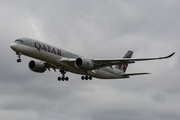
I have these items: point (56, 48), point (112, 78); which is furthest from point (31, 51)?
point (112, 78)

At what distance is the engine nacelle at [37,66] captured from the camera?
45.3 meters

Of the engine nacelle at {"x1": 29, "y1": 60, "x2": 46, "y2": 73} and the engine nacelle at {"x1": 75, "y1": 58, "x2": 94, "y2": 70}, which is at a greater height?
the engine nacelle at {"x1": 29, "y1": 60, "x2": 46, "y2": 73}

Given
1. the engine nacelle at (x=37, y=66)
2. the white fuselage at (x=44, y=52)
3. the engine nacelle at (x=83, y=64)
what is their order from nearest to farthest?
the white fuselage at (x=44, y=52), the engine nacelle at (x=83, y=64), the engine nacelle at (x=37, y=66)

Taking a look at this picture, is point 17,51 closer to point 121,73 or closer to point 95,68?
point 95,68

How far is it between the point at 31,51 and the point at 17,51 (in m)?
1.87

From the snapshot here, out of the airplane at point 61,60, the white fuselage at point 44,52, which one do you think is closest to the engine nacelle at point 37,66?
the airplane at point 61,60

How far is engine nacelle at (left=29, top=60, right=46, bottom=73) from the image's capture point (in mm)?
45281

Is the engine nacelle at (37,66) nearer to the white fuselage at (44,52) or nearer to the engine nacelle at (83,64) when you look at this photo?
the white fuselage at (44,52)

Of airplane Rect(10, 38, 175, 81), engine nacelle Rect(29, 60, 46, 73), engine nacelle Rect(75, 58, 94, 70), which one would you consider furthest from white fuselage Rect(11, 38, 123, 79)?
engine nacelle Rect(29, 60, 46, 73)

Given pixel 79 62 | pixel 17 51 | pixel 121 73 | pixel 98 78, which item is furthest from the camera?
pixel 121 73

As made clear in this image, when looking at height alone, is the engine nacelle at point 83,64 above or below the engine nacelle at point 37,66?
below

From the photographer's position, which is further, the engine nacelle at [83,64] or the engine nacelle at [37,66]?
the engine nacelle at [37,66]

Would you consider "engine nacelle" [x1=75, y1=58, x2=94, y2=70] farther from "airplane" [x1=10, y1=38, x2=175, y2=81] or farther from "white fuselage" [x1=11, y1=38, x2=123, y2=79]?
"white fuselage" [x1=11, y1=38, x2=123, y2=79]

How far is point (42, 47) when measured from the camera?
39.0m
